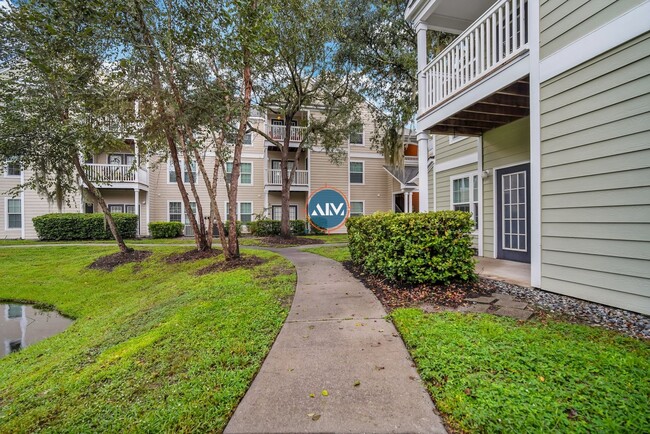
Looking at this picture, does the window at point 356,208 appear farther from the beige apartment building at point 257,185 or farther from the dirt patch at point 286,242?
the dirt patch at point 286,242

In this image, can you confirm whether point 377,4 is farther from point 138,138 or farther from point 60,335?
point 60,335

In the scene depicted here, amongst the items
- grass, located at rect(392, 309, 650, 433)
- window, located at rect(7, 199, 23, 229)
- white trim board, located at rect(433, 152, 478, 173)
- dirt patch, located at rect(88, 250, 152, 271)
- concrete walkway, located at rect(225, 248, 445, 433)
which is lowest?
dirt patch, located at rect(88, 250, 152, 271)

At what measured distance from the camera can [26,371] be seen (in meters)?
3.35

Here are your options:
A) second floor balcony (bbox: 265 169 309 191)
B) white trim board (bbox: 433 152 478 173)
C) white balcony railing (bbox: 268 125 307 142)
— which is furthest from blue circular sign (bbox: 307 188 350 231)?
white trim board (bbox: 433 152 478 173)

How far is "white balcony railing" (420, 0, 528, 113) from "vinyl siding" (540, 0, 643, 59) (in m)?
0.28

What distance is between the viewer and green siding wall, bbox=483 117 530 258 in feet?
19.8

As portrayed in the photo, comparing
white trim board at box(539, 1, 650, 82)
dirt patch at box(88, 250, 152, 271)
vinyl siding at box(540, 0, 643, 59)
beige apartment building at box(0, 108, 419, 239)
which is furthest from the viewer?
beige apartment building at box(0, 108, 419, 239)

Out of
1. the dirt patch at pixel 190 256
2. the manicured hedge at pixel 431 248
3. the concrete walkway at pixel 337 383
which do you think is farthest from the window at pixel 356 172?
the concrete walkway at pixel 337 383

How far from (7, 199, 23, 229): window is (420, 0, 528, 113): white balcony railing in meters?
20.5

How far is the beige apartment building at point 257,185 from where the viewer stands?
15477 mm

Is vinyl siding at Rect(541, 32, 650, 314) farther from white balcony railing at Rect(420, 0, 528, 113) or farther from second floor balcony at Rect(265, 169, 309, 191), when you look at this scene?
second floor balcony at Rect(265, 169, 309, 191)

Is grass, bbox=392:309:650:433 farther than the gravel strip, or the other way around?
the gravel strip

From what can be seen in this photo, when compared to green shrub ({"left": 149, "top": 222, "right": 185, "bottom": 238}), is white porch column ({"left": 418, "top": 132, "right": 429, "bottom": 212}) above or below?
above

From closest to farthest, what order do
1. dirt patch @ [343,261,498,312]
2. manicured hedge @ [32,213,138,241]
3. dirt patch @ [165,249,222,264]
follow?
dirt patch @ [343,261,498,312] → dirt patch @ [165,249,222,264] → manicured hedge @ [32,213,138,241]
